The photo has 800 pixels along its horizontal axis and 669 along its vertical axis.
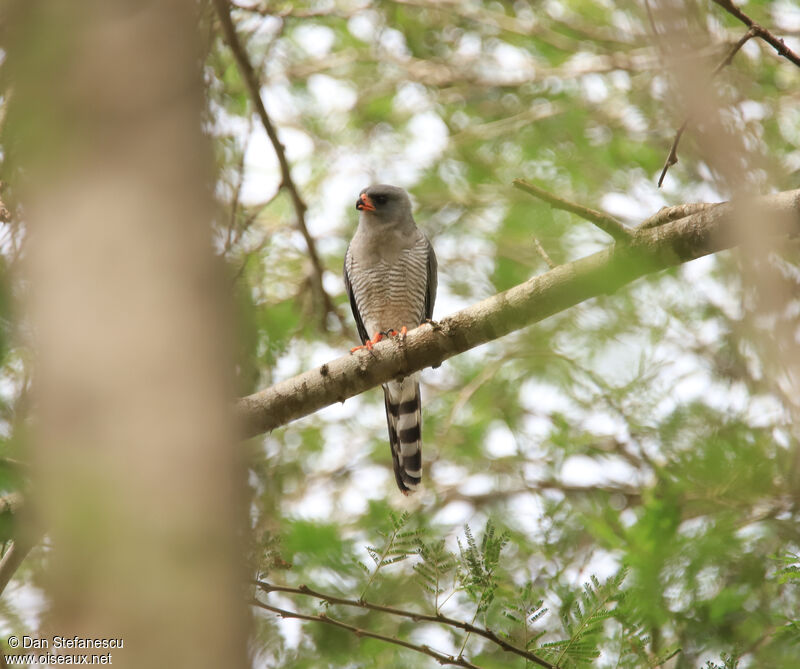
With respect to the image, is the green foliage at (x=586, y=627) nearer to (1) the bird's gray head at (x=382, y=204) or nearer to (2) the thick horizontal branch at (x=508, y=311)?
(2) the thick horizontal branch at (x=508, y=311)

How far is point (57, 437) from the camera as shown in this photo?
123 centimetres

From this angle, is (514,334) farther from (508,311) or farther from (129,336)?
(129,336)

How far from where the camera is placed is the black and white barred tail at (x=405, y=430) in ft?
19.0

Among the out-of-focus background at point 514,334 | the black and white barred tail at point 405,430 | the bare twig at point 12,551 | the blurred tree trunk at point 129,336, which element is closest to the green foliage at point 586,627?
the out-of-focus background at point 514,334

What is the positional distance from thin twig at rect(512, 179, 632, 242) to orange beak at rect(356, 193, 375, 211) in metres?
3.35

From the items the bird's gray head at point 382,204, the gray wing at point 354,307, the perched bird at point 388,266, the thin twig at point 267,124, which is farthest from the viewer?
the gray wing at point 354,307

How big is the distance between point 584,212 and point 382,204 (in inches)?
140

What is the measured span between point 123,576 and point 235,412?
1.11 ft

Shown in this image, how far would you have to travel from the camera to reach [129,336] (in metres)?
1.29

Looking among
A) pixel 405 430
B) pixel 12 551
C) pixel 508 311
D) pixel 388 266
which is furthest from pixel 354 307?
pixel 12 551

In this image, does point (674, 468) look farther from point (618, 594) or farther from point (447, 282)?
point (447, 282)

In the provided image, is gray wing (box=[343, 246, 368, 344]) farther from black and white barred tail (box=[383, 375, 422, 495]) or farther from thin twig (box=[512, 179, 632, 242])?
thin twig (box=[512, 179, 632, 242])

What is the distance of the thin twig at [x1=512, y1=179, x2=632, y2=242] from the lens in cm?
307

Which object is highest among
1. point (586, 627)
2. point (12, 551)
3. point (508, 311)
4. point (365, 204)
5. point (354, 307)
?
point (365, 204)
